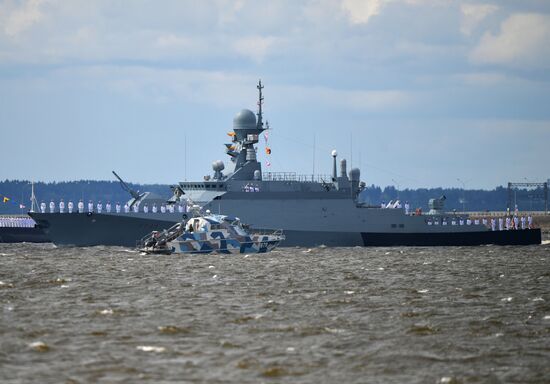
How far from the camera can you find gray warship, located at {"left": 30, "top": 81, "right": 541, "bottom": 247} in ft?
188

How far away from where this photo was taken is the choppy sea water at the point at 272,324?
64.8 feet

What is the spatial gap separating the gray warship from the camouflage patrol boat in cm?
557

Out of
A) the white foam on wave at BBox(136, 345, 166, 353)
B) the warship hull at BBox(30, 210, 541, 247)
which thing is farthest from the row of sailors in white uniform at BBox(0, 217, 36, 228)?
the white foam on wave at BBox(136, 345, 166, 353)

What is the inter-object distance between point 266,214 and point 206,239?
949 centimetres

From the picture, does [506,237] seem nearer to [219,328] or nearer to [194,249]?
[194,249]

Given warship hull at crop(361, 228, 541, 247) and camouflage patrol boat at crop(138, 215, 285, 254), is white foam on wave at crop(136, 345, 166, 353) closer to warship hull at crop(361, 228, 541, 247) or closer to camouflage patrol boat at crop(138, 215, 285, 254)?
camouflage patrol boat at crop(138, 215, 285, 254)

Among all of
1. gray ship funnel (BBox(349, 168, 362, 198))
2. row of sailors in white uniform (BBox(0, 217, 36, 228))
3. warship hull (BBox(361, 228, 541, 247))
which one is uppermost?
gray ship funnel (BBox(349, 168, 362, 198))

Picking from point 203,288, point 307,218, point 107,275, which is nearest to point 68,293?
point 203,288

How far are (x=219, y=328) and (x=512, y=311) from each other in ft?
26.0

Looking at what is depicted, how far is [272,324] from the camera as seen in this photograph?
25.2 m

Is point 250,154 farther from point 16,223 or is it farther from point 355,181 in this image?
point 16,223

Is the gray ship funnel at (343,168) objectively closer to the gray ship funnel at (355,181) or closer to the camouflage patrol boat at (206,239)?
the gray ship funnel at (355,181)

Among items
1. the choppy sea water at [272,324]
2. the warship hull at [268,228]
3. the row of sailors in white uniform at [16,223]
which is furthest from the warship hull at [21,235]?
the choppy sea water at [272,324]

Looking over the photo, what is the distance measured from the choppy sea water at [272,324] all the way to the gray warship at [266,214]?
554 inches
